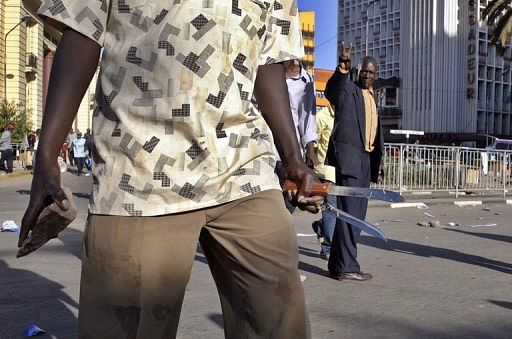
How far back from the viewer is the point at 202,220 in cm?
215

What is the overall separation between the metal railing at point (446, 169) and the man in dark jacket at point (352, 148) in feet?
30.9

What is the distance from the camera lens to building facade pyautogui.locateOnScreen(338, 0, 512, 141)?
2773 inches

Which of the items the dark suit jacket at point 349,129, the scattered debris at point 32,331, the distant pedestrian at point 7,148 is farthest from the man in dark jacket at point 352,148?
the distant pedestrian at point 7,148

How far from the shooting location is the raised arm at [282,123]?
2467 mm

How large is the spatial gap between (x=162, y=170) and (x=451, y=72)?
72.3 metres

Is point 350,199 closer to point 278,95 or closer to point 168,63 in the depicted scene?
point 278,95

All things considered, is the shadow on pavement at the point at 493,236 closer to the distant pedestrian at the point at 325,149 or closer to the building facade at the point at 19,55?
the distant pedestrian at the point at 325,149

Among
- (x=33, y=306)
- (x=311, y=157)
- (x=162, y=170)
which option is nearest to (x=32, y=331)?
(x=33, y=306)

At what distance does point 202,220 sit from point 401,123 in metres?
78.8

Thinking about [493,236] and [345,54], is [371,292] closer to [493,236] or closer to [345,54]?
[345,54]

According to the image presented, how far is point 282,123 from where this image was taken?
2.52 m

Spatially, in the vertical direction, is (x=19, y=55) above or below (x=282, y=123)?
above

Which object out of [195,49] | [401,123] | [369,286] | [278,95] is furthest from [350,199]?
[401,123]

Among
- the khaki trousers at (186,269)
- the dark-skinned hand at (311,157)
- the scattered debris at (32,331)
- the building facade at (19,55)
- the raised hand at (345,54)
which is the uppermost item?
the building facade at (19,55)
